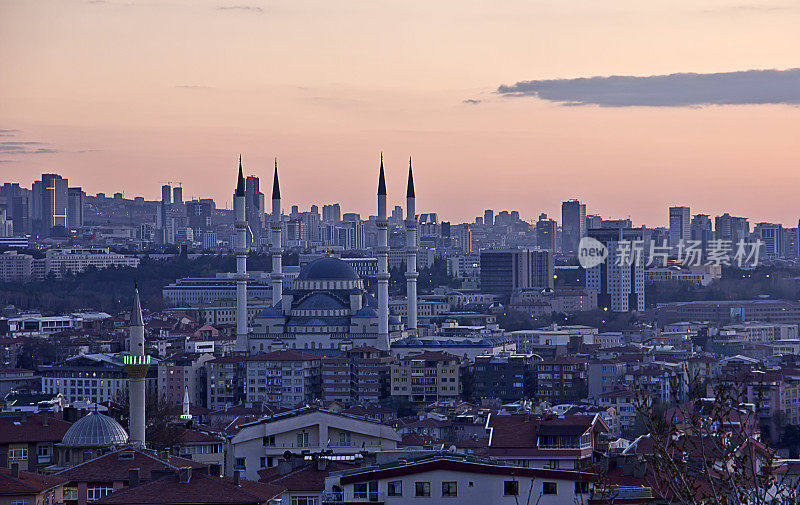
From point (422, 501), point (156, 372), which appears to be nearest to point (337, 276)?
point (156, 372)

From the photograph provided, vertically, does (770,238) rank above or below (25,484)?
above

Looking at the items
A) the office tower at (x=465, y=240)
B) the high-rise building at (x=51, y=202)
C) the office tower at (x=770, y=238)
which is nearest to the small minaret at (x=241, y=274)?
the office tower at (x=770, y=238)

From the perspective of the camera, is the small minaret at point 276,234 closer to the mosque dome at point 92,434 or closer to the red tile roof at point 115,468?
the mosque dome at point 92,434

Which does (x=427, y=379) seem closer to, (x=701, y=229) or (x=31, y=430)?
(x=31, y=430)

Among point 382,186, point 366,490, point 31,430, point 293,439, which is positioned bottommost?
point 31,430

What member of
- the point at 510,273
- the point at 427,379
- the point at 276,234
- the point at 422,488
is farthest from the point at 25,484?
the point at 510,273

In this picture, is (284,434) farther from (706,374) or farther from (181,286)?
(181,286)
